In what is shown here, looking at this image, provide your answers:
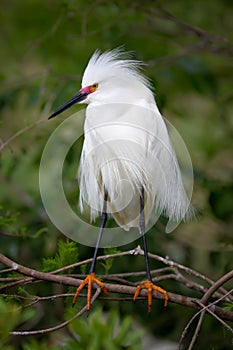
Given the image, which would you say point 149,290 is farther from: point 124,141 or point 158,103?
point 158,103

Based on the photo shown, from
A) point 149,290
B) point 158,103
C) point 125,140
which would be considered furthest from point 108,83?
point 149,290

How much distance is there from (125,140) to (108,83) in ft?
0.78

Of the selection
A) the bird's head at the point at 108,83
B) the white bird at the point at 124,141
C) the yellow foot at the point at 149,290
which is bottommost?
the yellow foot at the point at 149,290

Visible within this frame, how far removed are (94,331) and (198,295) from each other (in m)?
1.81

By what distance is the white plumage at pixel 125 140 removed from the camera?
238 centimetres

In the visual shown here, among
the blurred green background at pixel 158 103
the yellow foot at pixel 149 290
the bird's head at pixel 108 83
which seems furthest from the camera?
the blurred green background at pixel 158 103

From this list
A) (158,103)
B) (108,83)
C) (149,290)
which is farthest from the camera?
(158,103)

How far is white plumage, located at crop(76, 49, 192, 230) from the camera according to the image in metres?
2.38

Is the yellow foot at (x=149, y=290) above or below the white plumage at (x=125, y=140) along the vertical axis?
below

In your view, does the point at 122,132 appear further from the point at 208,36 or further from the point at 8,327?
the point at 8,327

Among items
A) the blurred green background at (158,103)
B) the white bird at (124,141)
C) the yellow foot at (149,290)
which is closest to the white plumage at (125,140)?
the white bird at (124,141)

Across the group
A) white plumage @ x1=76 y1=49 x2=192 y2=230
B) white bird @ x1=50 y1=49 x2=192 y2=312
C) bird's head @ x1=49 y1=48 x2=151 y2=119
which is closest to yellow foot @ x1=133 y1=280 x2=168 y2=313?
white bird @ x1=50 y1=49 x2=192 y2=312

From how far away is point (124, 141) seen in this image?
2414 millimetres

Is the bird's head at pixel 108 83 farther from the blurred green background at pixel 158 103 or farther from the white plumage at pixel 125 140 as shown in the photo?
the blurred green background at pixel 158 103
